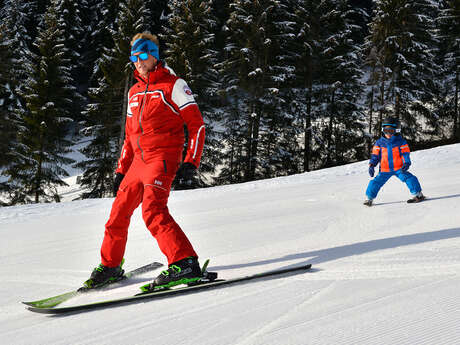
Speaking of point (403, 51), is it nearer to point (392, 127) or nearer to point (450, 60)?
point (450, 60)

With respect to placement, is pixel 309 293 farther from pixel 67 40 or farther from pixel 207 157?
pixel 67 40

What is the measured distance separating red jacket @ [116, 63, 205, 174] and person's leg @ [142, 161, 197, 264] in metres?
0.13

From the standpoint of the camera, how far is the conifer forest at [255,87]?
69.6 ft

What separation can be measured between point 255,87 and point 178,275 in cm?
1969

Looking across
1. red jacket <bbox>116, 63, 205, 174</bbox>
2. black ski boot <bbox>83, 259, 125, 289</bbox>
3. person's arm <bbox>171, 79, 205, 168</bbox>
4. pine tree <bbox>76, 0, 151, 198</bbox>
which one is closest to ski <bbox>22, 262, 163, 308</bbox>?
black ski boot <bbox>83, 259, 125, 289</bbox>

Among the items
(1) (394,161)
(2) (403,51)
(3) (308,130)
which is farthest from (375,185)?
(2) (403,51)

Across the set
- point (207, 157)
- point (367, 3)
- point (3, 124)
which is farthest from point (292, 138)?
point (367, 3)

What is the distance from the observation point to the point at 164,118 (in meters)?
3.21

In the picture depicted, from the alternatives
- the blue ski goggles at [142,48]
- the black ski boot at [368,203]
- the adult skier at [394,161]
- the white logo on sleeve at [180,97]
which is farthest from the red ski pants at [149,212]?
the adult skier at [394,161]

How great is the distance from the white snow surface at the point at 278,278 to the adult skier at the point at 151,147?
1.30 feet

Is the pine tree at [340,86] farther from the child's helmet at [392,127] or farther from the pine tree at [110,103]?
the child's helmet at [392,127]

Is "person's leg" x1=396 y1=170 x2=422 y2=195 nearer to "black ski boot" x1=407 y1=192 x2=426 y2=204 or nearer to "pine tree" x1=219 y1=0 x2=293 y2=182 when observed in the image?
"black ski boot" x1=407 y1=192 x2=426 y2=204

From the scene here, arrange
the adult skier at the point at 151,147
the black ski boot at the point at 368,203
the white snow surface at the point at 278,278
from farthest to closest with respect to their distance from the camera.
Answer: the black ski boot at the point at 368,203 → the adult skier at the point at 151,147 → the white snow surface at the point at 278,278

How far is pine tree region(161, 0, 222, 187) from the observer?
20.9 m
